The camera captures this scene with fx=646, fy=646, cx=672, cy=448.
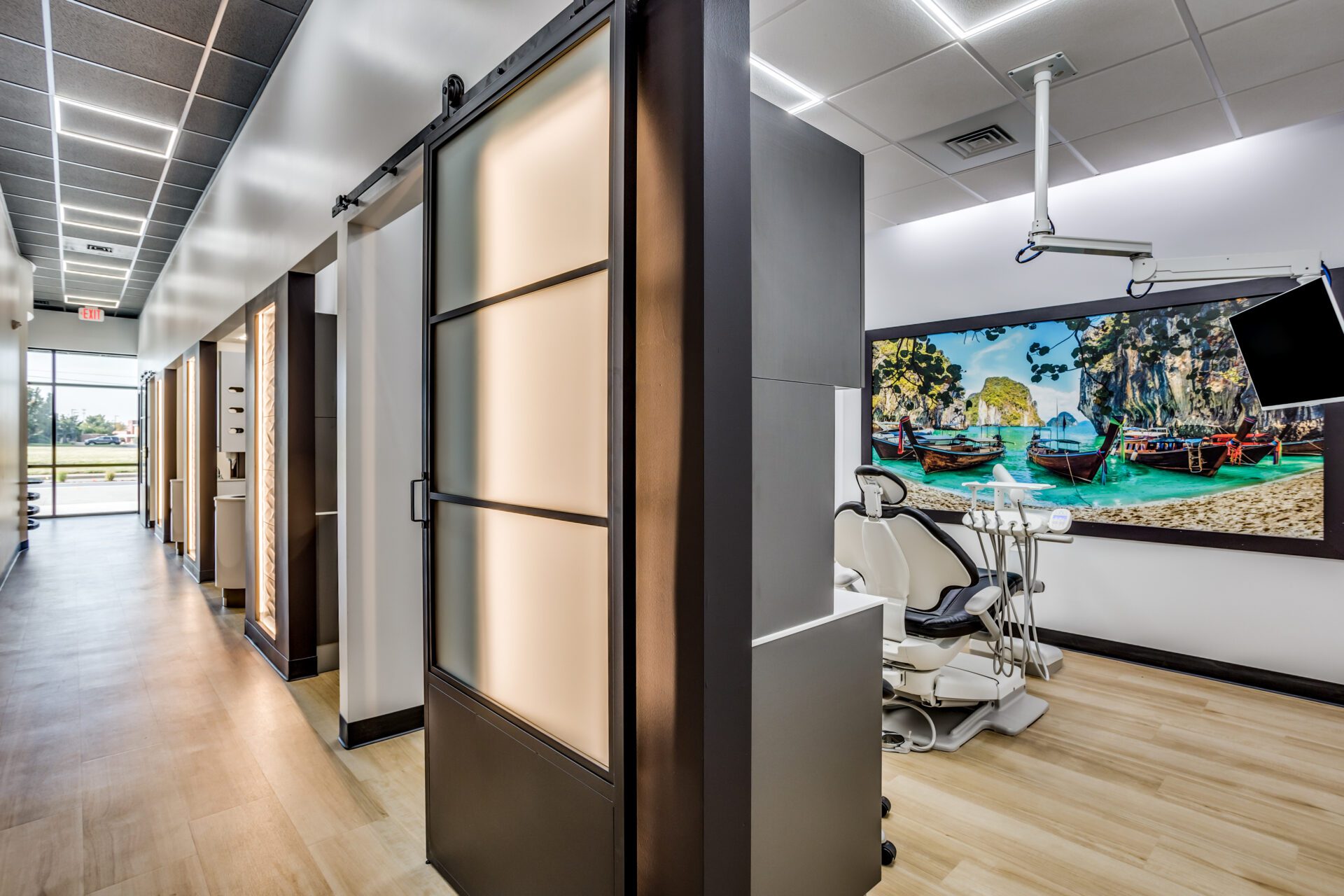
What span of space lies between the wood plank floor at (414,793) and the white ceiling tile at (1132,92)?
3105 mm

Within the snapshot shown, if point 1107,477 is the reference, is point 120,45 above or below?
above

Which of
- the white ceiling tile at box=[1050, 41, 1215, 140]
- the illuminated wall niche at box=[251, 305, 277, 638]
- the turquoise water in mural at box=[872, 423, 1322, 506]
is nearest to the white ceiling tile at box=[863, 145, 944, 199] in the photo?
the white ceiling tile at box=[1050, 41, 1215, 140]

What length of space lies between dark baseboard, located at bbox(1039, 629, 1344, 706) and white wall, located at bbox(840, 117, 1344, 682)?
4 centimetres

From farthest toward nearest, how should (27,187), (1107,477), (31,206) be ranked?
(31,206) < (27,187) < (1107,477)

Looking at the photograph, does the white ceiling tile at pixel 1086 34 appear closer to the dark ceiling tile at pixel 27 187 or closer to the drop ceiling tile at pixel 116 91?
the drop ceiling tile at pixel 116 91

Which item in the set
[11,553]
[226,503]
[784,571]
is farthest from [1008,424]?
[11,553]

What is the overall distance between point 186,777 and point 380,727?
2.44ft

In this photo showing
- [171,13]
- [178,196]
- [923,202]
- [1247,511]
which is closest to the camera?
[171,13]

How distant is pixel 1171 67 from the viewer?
2980 millimetres

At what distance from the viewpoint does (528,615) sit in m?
1.78

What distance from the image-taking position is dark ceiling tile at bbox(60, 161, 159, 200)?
559 cm

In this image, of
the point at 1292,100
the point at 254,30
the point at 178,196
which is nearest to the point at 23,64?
the point at 254,30

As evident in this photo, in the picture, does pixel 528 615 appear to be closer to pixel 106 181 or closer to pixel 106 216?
pixel 106 181

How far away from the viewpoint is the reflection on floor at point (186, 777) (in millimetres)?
2096
